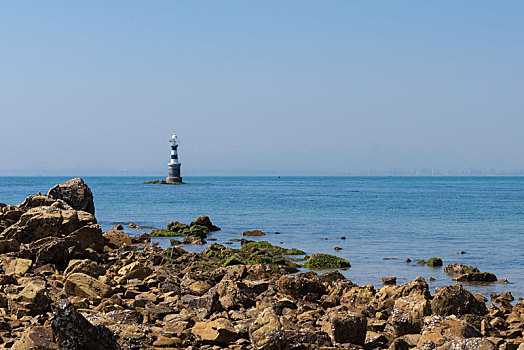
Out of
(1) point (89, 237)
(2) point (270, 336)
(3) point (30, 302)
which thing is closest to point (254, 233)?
(1) point (89, 237)

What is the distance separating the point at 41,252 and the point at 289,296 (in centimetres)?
916

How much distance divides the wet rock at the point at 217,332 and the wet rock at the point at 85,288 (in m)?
3.86

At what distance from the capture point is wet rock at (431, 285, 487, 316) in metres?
13.2

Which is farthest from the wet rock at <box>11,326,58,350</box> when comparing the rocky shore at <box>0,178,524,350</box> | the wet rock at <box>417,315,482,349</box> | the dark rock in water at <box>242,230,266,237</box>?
the dark rock in water at <box>242,230,266,237</box>

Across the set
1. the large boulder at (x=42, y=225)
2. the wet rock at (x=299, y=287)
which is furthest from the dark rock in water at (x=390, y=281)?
the large boulder at (x=42, y=225)

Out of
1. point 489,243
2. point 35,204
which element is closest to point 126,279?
point 35,204

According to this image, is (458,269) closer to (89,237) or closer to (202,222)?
(89,237)

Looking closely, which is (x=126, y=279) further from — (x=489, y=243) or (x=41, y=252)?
(x=489, y=243)

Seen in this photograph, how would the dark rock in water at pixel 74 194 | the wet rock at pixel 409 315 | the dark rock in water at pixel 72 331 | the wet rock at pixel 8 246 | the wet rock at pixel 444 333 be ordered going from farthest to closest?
1. the dark rock in water at pixel 74 194
2. the wet rock at pixel 8 246
3. the wet rock at pixel 409 315
4. the wet rock at pixel 444 333
5. the dark rock in water at pixel 72 331

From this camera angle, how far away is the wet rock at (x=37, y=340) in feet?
29.0

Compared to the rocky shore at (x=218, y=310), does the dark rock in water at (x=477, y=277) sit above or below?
below

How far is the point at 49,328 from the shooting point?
30.3 feet

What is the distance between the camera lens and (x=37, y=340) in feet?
29.4

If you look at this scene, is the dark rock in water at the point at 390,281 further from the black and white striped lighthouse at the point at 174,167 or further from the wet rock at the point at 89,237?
the black and white striped lighthouse at the point at 174,167
